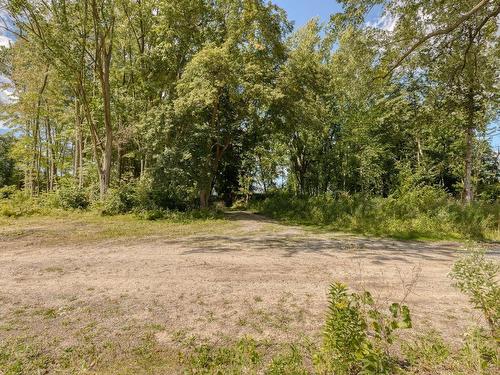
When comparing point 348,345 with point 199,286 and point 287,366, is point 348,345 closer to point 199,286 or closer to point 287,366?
point 287,366

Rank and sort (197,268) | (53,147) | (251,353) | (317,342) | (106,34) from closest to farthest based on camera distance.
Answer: (251,353)
(317,342)
(197,268)
(106,34)
(53,147)

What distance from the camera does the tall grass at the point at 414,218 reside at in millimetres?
10633

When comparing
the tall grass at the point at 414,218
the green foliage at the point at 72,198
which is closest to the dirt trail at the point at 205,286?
the tall grass at the point at 414,218

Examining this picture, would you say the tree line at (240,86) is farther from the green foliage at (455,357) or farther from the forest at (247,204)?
the green foliage at (455,357)

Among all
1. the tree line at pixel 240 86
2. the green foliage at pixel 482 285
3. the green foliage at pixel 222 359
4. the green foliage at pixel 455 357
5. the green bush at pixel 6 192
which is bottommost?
the green foliage at pixel 222 359

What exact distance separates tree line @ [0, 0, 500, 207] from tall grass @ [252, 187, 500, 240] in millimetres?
3144

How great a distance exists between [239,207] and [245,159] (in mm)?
3847

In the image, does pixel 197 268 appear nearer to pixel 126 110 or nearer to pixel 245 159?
pixel 126 110

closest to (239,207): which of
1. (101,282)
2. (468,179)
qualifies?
(468,179)

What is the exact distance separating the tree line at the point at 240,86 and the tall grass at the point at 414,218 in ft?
10.3

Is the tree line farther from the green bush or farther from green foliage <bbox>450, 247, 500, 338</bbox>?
green foliage <bbox>450, 247, 500, 338</bbox>

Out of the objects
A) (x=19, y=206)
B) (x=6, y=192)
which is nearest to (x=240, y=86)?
(x=19, y=206)

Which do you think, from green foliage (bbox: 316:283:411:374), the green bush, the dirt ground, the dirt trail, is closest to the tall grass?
the dirt ground

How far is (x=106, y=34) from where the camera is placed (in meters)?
13.4
